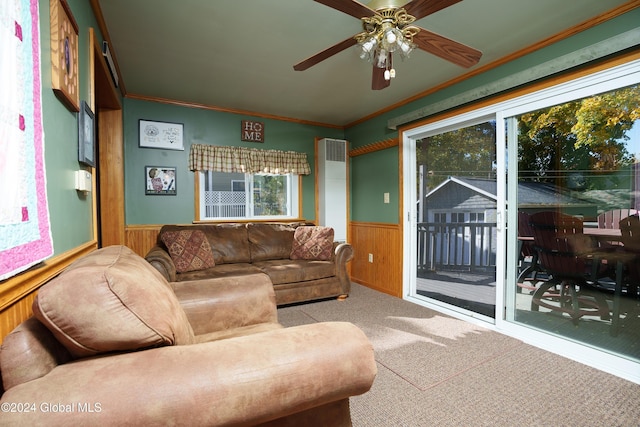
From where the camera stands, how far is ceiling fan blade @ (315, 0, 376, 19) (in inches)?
58.1

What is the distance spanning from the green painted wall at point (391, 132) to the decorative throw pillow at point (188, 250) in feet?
7.58

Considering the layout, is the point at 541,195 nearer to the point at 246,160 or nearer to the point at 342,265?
the point at 342,265

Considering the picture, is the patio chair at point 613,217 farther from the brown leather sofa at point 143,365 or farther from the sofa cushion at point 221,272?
the sofa cushion at point 221,272

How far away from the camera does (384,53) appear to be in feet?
6.08

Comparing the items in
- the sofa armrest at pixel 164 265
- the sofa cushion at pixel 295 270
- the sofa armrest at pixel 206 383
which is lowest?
the sofa cushion at pixel 295 270

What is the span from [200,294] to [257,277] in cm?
34

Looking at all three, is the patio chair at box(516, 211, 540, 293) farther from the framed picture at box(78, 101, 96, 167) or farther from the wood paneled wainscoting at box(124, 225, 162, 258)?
the wood paneled wainscoting at box(124, 225, 162, 258)

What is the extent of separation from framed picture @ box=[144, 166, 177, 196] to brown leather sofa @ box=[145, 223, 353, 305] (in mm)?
473

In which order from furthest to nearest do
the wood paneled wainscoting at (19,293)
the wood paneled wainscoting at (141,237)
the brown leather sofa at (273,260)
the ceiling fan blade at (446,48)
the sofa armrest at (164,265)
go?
the wood paneled wainscoting at (141,237) < the brown leather sofa at (273,260) < the sofa armrest at (164,265) < the ceiling fan blade at (446,48) < the wood paneled wainscoting at (19,293)

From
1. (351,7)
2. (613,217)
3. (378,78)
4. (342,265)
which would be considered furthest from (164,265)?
(613,217)

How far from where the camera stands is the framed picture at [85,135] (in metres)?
1.57

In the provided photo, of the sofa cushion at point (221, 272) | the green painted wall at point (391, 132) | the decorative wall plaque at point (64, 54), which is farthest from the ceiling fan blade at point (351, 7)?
the sofa cushion at point (221, 272)

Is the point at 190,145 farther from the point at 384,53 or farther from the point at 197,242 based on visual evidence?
the point at 384,53

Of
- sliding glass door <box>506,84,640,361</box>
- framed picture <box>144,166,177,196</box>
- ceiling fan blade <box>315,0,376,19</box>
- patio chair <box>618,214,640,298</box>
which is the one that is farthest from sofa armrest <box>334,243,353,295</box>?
ceiling fan blade <box>315,0,376,19</box>
